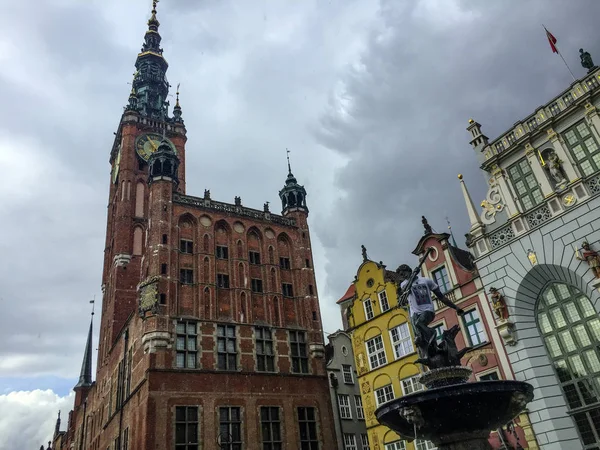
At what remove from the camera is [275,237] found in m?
38.6

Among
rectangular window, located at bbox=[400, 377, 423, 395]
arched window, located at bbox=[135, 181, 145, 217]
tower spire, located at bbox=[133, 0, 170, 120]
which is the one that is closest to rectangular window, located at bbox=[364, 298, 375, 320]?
rectangular window, located at bbox=[400, 377, 423, 395]

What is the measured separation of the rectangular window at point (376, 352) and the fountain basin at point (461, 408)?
1768 centimetres

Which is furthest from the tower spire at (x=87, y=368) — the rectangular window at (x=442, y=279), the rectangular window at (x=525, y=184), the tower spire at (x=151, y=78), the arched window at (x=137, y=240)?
the rectangular window at (x=525, y=184)

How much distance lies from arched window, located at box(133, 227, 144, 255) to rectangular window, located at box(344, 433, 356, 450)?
26.1 meters

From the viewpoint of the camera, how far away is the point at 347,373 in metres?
37.2

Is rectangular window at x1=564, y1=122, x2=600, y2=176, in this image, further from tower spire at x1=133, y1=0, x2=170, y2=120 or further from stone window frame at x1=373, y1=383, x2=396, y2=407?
tower spire at x1=133, y1=0, x2=170, y2=120

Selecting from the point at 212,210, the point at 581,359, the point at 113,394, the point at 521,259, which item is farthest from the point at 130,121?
the point at 581,359

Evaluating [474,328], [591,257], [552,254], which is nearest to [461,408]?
[591,257]

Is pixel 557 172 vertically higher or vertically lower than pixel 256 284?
lower

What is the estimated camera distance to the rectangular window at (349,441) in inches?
1321

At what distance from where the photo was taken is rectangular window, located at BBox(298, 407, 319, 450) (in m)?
30.9

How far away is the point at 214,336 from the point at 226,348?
1.16m

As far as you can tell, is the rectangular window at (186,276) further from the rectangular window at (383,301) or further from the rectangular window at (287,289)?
the rectangular window at (383,301)

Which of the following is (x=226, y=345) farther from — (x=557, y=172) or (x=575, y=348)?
(x=557, y=172)
